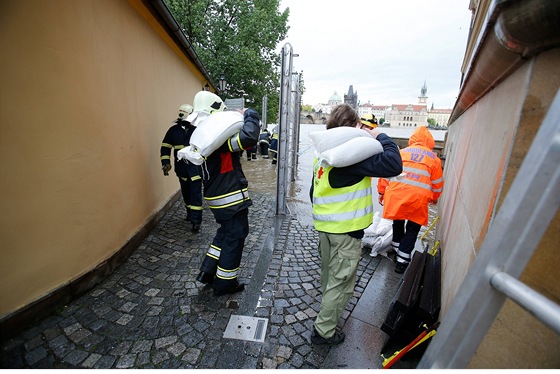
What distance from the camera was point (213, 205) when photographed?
266cm

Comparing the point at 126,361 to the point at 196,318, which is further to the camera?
the point at 196,318

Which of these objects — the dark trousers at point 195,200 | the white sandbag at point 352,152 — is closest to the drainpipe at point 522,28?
the white sandbag at point 352,152

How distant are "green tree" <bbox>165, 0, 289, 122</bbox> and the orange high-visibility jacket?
14954 mm

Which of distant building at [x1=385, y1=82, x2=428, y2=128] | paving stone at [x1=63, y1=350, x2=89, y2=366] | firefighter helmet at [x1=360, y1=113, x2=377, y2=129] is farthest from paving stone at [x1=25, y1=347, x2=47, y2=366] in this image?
distant building at [x1=385, y1=82, x2=428, y2=128]

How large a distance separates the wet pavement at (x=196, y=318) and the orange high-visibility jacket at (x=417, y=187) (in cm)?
80

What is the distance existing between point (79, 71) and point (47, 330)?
89.9 inches

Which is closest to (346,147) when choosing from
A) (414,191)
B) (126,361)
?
(414,191)

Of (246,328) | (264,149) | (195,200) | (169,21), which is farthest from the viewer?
(264,149)

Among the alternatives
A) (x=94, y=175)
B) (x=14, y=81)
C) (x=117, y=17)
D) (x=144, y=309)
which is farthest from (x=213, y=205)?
(x=117, y=17)

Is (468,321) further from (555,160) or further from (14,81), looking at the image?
(14,81)

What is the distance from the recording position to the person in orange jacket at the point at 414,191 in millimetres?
3309

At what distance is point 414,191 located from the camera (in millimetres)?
3314

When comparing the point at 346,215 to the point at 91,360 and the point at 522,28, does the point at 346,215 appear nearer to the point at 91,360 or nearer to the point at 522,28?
the point at 522,28

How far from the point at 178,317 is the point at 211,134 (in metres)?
Result: 1.67
